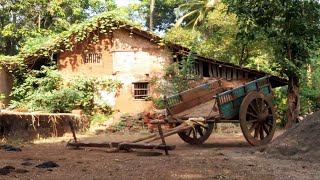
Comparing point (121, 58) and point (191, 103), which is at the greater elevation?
point (121, 58)

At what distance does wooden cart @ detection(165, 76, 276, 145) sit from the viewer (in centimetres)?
873

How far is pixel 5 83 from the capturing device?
60.8 ft

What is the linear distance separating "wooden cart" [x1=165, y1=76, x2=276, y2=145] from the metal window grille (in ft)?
31.4

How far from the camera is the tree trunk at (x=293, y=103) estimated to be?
13305mm

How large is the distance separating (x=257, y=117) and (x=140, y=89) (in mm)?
9887

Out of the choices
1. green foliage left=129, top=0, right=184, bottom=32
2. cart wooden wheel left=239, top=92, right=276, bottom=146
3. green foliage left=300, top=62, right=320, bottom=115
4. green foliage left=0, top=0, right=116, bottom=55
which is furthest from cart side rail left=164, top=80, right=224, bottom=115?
green foliage left=129, top=0, right=184, bottom=32

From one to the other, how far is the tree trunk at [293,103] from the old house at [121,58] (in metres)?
4.57

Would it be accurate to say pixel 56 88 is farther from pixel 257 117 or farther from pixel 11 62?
pixel 257 117

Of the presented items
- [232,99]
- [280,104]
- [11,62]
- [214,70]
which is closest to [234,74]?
[214,70]

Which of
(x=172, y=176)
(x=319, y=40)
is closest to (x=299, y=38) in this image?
(x=319, y=40)

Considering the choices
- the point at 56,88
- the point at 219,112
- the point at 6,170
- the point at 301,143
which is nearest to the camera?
the point at 6,170

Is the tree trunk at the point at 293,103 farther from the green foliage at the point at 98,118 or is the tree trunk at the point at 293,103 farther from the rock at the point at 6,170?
the rock at the point at 6,170

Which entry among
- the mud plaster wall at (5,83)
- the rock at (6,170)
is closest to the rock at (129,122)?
the mud plaster wall at (5,83)

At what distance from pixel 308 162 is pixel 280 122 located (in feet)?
35.0
